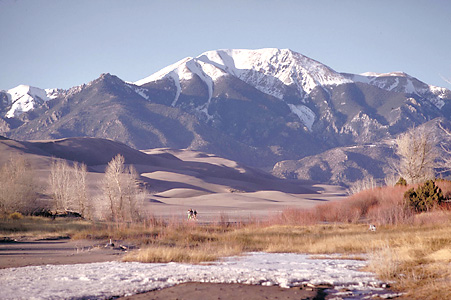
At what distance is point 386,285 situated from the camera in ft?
38.0

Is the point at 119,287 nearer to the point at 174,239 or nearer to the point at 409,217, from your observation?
the point at 174,239

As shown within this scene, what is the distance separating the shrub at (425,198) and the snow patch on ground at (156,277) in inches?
810

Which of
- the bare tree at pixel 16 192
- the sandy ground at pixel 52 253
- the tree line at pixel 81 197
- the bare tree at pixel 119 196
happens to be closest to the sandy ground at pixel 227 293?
the sandy ground at pixel 52 253

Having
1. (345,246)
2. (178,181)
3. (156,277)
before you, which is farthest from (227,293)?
(178,181)

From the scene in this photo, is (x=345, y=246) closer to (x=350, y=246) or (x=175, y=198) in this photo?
(x=350, y=246)

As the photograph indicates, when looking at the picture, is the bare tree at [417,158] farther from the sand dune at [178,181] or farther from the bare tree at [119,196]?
the bare tree at [119,196]

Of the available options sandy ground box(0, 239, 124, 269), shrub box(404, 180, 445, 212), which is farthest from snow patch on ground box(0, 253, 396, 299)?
shrub box(404, 180, 445, 212)

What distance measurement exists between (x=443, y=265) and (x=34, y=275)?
959 cm

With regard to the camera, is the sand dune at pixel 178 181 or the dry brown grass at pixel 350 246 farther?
the sand dune at pixel 178 181

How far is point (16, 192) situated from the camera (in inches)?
1633

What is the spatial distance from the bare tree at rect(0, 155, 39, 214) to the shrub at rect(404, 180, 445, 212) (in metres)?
28.4

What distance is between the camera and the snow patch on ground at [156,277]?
10.7m

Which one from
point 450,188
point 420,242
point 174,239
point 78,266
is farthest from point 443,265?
point 450,188

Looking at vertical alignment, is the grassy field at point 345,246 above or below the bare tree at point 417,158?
below
